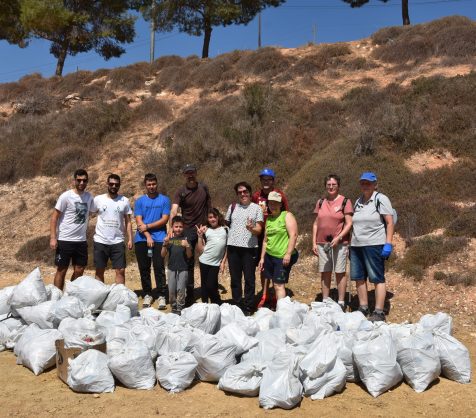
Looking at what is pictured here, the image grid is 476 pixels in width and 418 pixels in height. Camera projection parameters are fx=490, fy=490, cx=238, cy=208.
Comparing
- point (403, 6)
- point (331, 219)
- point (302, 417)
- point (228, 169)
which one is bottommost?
point (302, 417)

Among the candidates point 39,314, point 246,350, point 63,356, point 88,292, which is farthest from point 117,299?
point 246,350

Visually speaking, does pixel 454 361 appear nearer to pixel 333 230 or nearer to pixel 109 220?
pixel 333 230

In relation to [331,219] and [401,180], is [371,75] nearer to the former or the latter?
[401,180]

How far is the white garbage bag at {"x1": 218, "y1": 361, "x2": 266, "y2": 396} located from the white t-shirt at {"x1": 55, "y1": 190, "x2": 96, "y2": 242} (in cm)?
292

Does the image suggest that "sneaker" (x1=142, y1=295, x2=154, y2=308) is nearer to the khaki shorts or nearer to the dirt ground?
the dirt ground

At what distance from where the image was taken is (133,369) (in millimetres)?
3926

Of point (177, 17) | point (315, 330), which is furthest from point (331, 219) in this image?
point (177, 17)

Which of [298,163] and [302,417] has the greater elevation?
[298,163]

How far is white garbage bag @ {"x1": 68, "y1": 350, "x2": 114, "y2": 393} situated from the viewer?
3.85 metres

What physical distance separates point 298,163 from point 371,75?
7314mm

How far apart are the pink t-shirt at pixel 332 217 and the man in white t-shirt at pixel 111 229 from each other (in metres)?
2.33

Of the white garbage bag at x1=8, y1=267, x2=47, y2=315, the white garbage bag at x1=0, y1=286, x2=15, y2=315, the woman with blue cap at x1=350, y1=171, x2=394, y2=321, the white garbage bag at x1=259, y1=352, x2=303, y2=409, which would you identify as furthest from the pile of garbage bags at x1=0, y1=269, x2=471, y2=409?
the woman with blue cap at x1=350, y1=171, x2=394, y2=321

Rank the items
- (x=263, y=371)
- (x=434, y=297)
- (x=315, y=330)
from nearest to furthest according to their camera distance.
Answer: (x=263, y=371) < (x=315, y=330) < (x=434, y=297)

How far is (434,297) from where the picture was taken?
6.26m
